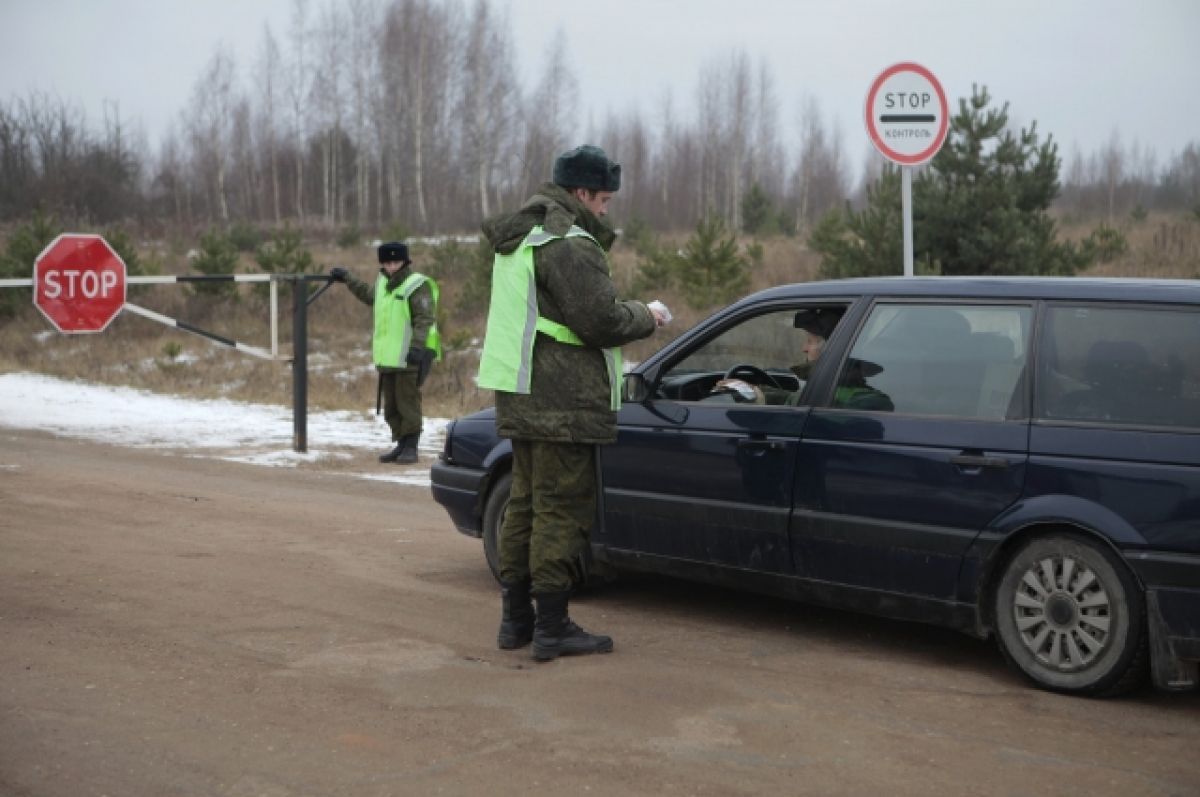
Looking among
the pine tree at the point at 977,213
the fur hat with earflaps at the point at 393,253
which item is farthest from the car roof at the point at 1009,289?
the pine tree at the point at 977,213

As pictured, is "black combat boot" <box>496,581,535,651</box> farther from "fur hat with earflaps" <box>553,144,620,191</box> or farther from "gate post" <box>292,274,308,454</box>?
"gate post" <box>292,274,308,454</box>

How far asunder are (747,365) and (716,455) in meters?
0.66

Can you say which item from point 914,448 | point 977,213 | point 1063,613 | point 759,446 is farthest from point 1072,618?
point 977,213

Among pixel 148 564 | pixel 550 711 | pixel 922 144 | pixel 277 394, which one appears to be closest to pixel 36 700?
pixel 550 711

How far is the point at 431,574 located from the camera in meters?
7.62

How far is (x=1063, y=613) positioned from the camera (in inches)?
209

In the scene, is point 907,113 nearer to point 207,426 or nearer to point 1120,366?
point 1120,366

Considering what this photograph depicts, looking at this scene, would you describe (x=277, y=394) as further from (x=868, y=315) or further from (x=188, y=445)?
(x=868, y=315)

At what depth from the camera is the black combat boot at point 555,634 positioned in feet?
19.0

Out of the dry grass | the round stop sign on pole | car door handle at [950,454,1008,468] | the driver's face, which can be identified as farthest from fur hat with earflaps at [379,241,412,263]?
car door handle at [950,454,1008,468]

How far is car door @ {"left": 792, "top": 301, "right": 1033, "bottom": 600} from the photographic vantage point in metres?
5.56

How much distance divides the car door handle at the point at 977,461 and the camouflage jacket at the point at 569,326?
1.28m

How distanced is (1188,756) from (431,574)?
4.05 m

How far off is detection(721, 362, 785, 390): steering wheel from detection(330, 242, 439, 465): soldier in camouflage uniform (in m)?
5.98
